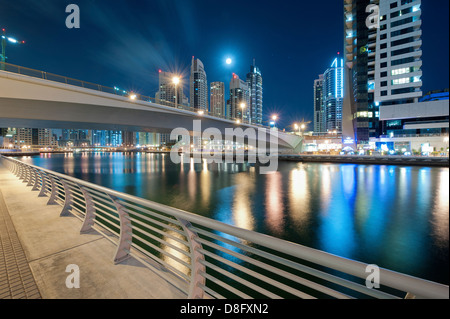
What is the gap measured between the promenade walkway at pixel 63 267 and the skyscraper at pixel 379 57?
80237 mm

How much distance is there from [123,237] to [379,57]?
8653 centimetres

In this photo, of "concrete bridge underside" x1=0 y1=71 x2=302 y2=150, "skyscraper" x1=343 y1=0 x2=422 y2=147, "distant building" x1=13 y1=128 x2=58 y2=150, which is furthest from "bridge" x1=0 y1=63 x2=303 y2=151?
"distant building" x1=13 y1=128 x2=58 y2=150

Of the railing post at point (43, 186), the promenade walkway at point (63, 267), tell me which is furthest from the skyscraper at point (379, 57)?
the promenade walkway at point (63, 267)

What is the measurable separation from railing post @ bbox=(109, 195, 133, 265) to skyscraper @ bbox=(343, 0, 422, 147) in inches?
3153

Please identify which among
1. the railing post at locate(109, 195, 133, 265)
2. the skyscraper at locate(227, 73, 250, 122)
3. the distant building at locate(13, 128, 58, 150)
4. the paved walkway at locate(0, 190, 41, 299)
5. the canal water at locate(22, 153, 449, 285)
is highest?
the skyscraper at locate(227, 73, 250, 122)

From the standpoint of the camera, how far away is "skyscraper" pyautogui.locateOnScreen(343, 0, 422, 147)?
6147 cm

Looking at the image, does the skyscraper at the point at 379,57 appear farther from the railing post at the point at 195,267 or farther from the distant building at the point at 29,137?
the distant building at the point at 29,137

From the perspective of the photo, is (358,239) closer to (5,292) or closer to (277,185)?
(5,292)

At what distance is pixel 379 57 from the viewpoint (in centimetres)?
6681

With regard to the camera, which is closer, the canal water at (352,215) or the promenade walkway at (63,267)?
the promenade walkway at (63,267)

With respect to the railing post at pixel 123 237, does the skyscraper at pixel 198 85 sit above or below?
above

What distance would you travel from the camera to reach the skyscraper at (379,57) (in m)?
61.5

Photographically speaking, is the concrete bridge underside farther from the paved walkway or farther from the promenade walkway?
the paved walkway
